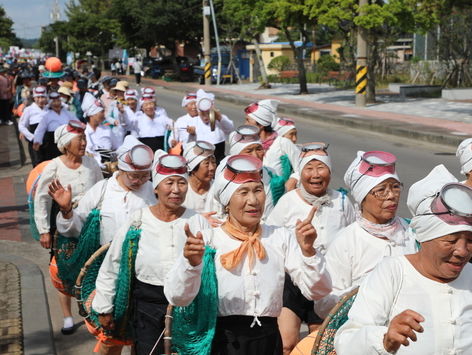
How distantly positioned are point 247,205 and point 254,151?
10.2ft

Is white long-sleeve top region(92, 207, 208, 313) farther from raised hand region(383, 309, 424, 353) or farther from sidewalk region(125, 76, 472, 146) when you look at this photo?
sidewalk region(125, 76, 472, 146)

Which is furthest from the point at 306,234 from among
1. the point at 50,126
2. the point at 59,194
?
the point at 50,126

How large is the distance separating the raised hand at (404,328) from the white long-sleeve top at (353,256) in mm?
1589

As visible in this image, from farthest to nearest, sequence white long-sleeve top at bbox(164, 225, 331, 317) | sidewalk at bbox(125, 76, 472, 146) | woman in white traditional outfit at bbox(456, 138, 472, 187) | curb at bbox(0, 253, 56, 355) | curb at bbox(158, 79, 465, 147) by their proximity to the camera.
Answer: sidewalk at bbox(125, 76, 472, 146) → curb at bbox(158, 79, 465, 147) → curb at bbox(0, 253, 56, 355) → woman in white traditional outfit at bbox(456, 138, 472, 187) → white long-sleeve top at bbox(164, 225, 331, 317)

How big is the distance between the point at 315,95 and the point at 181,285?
32582 mm

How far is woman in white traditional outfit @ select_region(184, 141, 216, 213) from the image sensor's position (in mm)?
6422

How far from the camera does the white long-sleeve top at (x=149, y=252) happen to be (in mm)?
4773

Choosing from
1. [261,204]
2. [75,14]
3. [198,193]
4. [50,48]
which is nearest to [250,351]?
[261,204]

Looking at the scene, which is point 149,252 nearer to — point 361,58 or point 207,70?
point 361,58

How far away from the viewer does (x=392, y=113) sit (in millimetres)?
25219

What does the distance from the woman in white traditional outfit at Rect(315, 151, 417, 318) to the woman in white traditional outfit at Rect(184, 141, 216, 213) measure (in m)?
2.06

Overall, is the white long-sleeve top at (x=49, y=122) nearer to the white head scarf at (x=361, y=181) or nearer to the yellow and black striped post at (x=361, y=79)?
the white head scarf at (x=361, y=181)

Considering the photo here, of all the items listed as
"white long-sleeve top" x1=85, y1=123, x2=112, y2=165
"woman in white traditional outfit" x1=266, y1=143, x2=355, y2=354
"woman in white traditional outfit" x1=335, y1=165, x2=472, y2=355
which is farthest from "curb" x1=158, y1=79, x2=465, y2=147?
"woman in white traditional outfit" x1=335, y1=165, x2=472, y2=355

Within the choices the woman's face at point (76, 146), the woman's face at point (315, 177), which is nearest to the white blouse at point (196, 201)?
the woman's face at point (315, 177)
